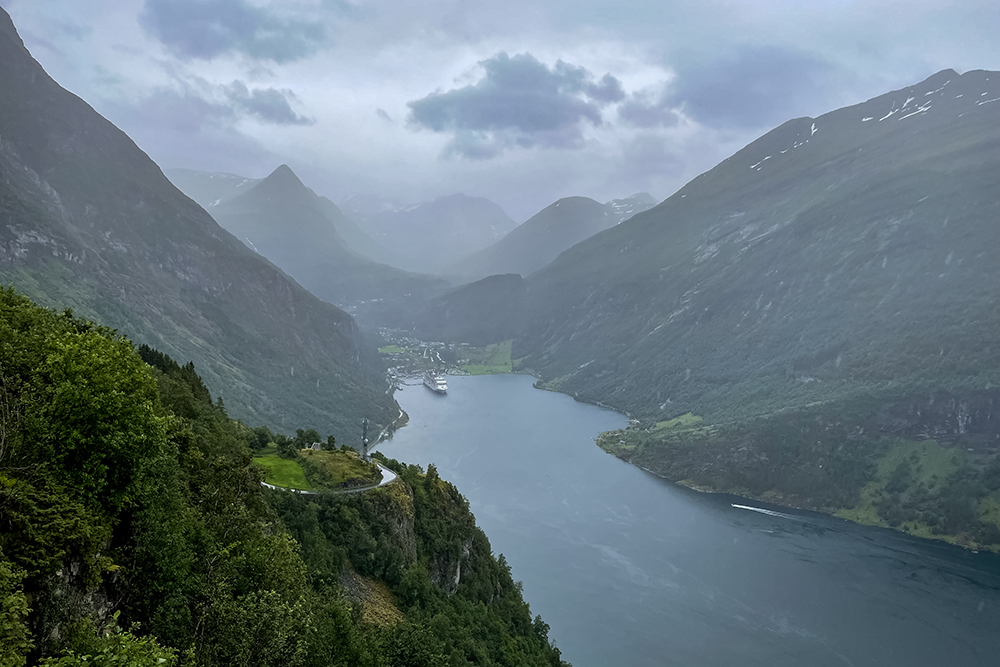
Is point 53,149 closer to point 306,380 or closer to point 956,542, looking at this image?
point 306,380

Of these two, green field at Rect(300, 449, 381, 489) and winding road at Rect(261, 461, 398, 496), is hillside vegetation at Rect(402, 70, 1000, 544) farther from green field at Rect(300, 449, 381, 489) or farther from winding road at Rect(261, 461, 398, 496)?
green field at Rect(300, 449, 381, 489)

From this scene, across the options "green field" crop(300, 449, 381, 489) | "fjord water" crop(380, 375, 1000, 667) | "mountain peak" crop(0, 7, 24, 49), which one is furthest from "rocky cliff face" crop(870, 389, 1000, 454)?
"mountain peak" crop(0, 7, 24, 49)

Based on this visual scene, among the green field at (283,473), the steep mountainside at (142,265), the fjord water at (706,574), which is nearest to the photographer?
the green field at (283,473)

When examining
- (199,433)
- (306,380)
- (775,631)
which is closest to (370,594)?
(199,433)

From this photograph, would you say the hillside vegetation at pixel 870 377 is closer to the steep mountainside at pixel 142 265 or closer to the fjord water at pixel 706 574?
the fjord water at pixel 706 574

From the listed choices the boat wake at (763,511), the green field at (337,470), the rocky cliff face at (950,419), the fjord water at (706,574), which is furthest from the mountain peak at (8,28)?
the rocky cliff face at (950,419)

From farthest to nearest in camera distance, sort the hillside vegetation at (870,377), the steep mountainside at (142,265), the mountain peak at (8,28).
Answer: the mountain peak at (8,28) < the hillside vegetation at (870,377) < the steep mountainside at (142,265)
